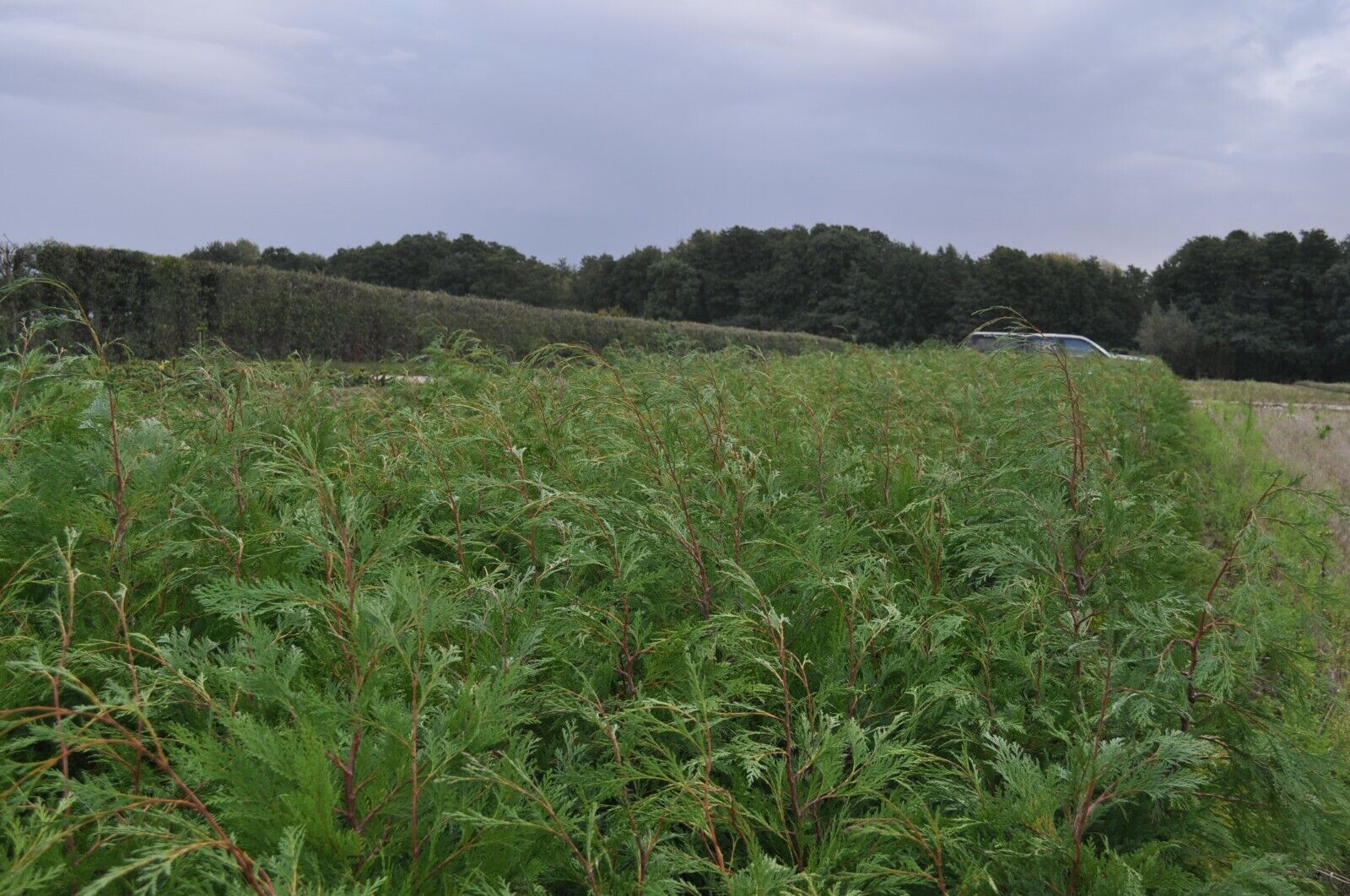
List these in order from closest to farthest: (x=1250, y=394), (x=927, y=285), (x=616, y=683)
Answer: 1. (x=616, y=683)
2. (x=1250, y=394)
3. (x=927, y=285)

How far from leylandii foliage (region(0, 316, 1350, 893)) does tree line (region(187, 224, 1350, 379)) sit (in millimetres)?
46718

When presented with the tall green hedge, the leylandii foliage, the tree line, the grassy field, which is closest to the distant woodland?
the tree line

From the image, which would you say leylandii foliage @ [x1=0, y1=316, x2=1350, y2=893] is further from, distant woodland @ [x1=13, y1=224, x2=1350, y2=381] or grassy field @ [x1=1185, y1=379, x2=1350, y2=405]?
distant woodland @ [x1=13, y1=224, x2=1350, y2=381]

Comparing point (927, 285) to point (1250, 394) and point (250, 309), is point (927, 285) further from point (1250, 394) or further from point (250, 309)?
point (250, 309)

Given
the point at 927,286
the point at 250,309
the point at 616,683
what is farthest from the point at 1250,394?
the point at 927,286

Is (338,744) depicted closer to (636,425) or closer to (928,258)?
(636,425)

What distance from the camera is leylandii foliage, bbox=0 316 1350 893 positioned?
1143 millimetres

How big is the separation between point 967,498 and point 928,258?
193ft

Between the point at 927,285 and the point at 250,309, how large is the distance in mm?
49312

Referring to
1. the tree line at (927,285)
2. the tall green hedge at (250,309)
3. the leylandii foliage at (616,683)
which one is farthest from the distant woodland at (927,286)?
the leylandii foliage at (616,683)

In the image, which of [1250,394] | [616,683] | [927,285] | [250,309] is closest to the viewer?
[616,683]

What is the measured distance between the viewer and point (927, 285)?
5634 centimetres

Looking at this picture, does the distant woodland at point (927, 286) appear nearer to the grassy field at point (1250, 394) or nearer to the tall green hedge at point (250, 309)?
the grassy field at point (1250, 394)

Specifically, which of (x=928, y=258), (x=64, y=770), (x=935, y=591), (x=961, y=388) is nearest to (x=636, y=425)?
(x=935, y=591)
